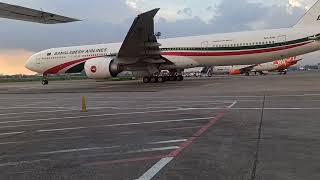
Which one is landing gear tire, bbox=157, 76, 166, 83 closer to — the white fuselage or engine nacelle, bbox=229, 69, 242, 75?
the white fuselage

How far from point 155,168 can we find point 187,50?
30461 mm

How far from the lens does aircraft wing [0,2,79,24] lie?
7.26 metres

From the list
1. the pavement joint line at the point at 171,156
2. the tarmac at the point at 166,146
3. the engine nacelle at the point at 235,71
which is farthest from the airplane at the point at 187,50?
the engine nacelle at the point at 235,71

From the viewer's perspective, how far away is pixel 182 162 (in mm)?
6293

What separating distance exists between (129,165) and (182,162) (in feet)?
2.58

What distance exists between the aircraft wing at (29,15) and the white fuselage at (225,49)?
1049 inches

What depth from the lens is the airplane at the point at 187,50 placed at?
31.2m

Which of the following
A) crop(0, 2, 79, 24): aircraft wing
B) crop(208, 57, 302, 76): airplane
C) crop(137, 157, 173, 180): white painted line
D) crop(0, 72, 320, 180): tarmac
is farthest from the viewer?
crop(208, 57, 302, 76): airplane

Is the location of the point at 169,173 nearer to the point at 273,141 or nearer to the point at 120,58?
the point at 273,141

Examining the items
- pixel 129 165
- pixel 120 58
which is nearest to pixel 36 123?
A: pixel 129 165

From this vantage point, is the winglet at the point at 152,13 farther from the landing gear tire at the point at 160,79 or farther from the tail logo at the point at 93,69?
the landing gear tire at the point at 160,79

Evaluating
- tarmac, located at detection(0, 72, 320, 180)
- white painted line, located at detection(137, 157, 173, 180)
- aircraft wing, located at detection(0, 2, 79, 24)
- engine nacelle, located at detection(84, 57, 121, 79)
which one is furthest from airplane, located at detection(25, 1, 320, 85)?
white painted line, located at detection(137, 157, 173, 180)

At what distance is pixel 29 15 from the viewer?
7859 mm

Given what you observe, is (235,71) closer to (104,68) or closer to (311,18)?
(311,18)
